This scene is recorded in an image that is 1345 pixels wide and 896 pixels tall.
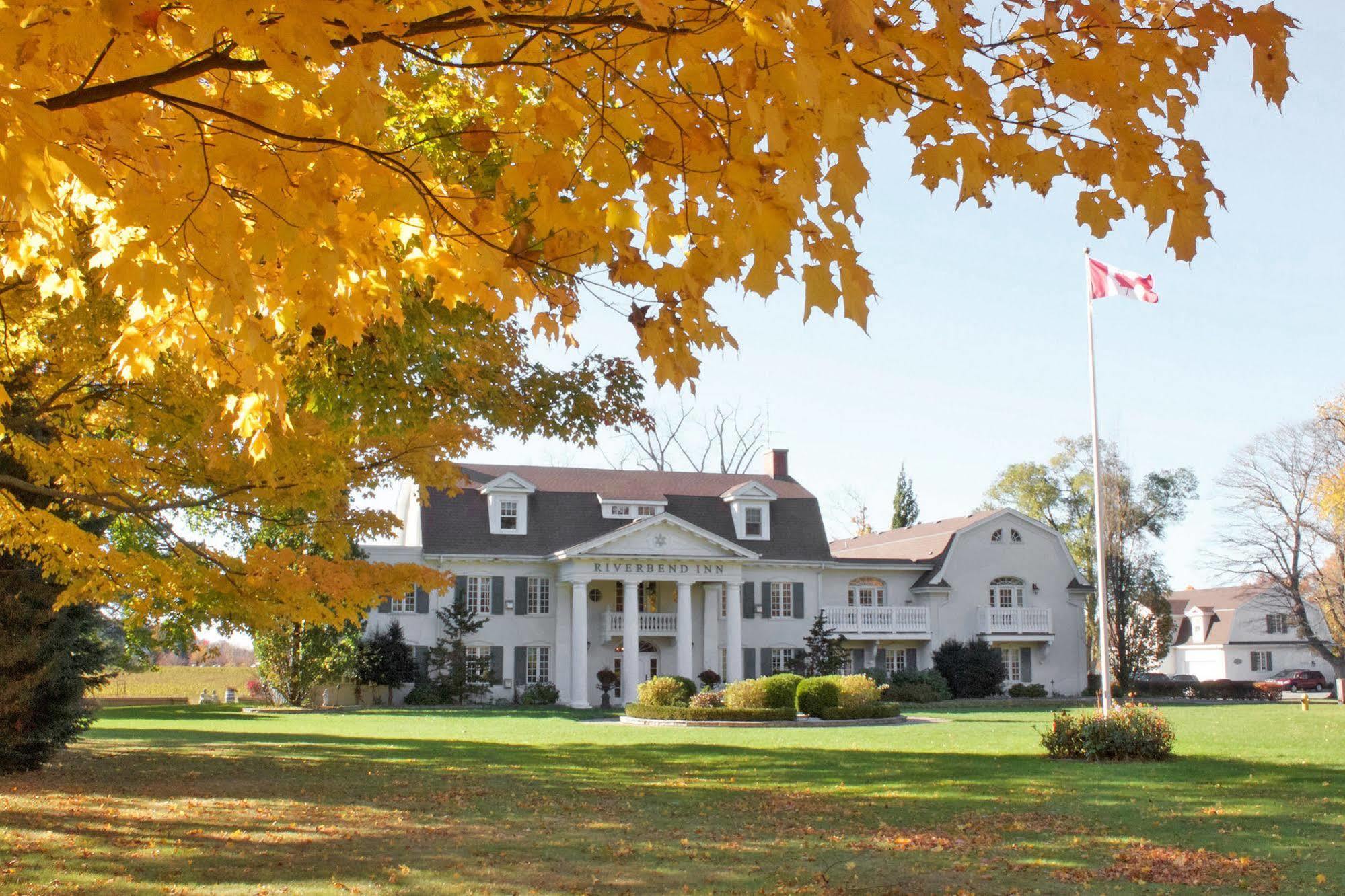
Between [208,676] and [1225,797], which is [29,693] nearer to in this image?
[1225,797]

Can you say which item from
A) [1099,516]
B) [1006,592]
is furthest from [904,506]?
[1099,516]

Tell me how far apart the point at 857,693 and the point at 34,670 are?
1936cm

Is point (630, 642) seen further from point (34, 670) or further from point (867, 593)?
point (34, 670)

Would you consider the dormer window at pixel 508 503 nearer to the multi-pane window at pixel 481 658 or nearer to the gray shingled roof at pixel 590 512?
the gray shingled roof at pixel 590 512

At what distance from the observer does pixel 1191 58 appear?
384cm

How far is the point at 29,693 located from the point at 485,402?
825 cm

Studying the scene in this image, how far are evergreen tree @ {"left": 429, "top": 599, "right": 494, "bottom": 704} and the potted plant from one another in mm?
3660

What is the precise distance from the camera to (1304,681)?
60594 millimetres

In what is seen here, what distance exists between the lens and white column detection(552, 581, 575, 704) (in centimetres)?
4003

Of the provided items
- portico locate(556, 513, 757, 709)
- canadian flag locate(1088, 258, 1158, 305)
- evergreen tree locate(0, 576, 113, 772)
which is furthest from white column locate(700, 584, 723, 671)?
evergreen tree locate(0, 576, 113, 772)

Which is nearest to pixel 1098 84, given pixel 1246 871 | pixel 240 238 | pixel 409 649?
pixel 240 238

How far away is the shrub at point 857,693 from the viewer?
1128 inches

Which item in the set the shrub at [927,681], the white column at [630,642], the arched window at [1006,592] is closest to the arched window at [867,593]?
the shrub at [927,681]

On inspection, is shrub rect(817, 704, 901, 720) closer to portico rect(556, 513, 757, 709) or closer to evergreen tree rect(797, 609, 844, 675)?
portico rect(556, 513, 757, 709)
